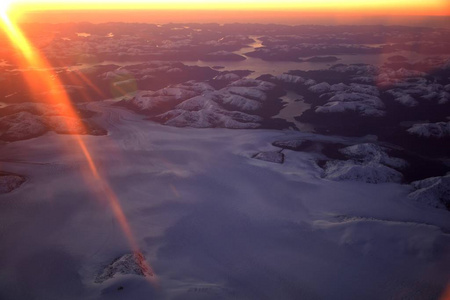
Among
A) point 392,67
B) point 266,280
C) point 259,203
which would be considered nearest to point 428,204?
point 259,203

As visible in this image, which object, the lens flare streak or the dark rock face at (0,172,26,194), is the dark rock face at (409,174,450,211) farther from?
the dark rock face at (0,172,26,194)

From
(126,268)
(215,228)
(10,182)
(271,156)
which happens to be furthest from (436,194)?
(10,182)

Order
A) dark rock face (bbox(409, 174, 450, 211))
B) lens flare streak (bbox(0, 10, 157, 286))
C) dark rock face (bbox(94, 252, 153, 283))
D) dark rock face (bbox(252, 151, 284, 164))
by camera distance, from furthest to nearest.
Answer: dark rock face (bbox(252, 151, 284, 164)), dark rock face (bbox(409, 174, 450, 211)), lens flare streak (bbox(0, 10, 157, 286)), dark rock face (bbox(94, 252, 153, 283))

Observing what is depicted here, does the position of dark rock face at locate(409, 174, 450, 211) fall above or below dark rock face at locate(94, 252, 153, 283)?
above

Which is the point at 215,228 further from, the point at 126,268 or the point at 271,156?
the point at 271,156

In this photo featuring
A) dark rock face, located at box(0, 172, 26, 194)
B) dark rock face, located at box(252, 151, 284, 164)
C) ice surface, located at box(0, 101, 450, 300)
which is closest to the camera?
ice surface, located at box(0, 101, 450, 300)

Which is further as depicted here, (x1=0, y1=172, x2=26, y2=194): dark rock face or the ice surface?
(x1=0, y1=172, x2=26, y2=194): dark rock face

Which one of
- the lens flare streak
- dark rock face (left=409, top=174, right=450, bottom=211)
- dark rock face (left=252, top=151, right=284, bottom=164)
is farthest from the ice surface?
dark rock face (left=252, top=151, right=284, bottom=164)

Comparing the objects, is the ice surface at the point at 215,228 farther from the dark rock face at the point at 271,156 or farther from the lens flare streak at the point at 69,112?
the dark rock face at the point at 271,156

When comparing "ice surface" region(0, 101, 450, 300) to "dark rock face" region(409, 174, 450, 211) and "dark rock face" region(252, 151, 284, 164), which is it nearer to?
"dark rock face" region(409, 174, 450, 211)

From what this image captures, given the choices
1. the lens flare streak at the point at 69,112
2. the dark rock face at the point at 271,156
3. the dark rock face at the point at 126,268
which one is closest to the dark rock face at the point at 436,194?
the dark rock face at the point at 271,156

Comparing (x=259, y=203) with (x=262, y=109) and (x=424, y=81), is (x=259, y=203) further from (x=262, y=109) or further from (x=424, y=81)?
(x=424, y=81)
